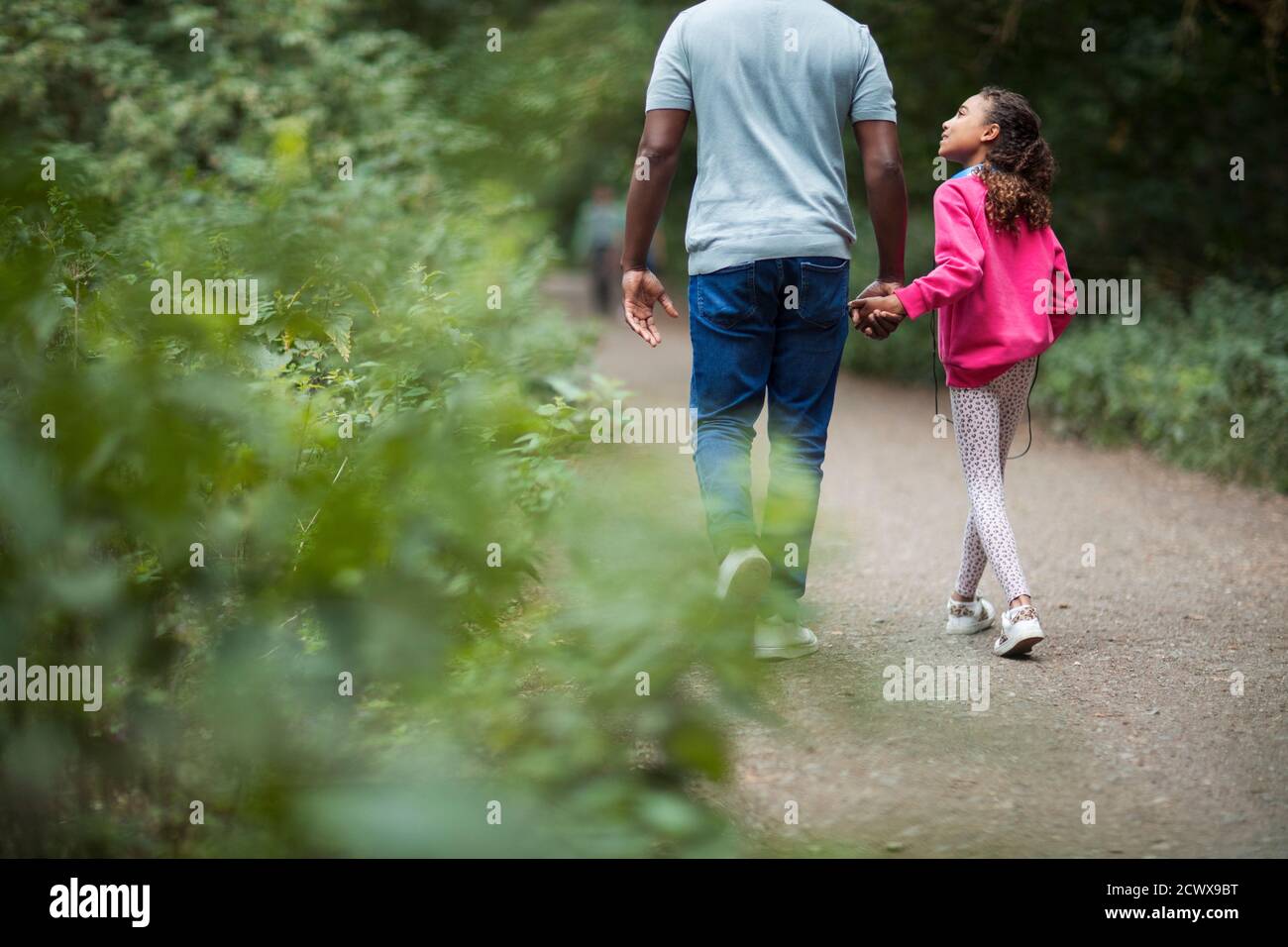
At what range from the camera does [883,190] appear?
3.99m

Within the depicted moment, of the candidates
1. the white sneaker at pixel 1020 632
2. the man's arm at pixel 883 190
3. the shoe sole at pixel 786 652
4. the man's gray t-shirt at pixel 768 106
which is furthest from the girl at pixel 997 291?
the shoe sole at pixel 786 652

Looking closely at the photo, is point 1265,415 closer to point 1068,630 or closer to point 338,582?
point 1068,630

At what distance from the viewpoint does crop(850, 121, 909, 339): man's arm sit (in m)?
3.94

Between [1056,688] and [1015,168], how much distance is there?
1.69 meters

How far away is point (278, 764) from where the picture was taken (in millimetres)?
1079

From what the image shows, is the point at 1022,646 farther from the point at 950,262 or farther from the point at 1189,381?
the point at 1189,381

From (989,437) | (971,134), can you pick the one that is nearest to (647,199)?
(971,134)

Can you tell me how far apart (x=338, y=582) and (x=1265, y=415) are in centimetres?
759

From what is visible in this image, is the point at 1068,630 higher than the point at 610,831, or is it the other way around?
the point at 610,831

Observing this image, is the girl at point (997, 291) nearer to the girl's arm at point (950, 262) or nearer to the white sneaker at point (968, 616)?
the girl's arm at point (950, 262)

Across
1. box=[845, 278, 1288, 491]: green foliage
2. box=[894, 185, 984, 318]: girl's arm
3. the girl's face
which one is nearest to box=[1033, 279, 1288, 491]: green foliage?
box=[845, 278, 1288, 491]: green foliage

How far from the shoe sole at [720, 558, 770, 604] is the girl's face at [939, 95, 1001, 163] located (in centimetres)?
347

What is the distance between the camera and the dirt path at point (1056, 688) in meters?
1.20
